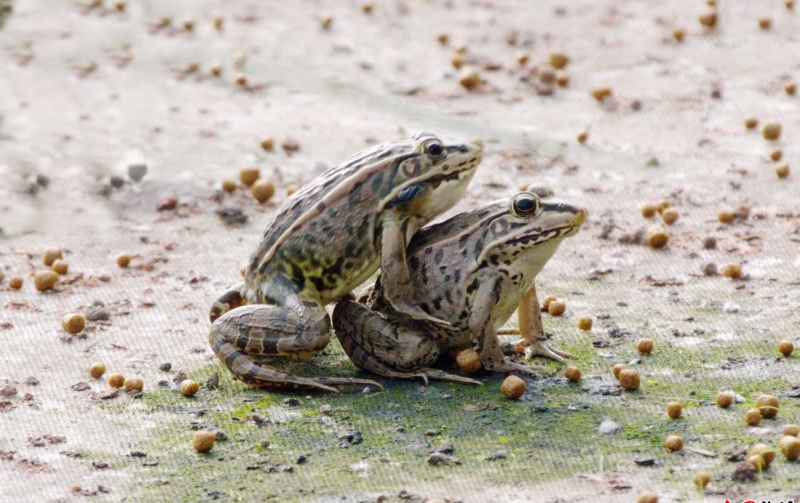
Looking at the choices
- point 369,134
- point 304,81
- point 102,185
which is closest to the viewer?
point 102,185

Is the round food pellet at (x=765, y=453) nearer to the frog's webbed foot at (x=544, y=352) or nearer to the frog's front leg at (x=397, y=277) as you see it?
the frog's webbed foot at (x=544, y=352)

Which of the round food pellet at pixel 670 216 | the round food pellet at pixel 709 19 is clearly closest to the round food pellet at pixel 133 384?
the round food pellet at pixel 670 216

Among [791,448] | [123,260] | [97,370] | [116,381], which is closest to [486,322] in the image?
[791,448]

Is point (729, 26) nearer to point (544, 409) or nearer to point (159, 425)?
point (544, 409)

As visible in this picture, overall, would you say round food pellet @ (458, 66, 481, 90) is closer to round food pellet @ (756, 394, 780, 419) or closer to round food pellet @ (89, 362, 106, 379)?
round food pellet @ (89, 362, 106, 379)

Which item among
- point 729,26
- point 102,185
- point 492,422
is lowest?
point 102,185

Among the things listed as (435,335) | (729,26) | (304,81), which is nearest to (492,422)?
(435,335)
